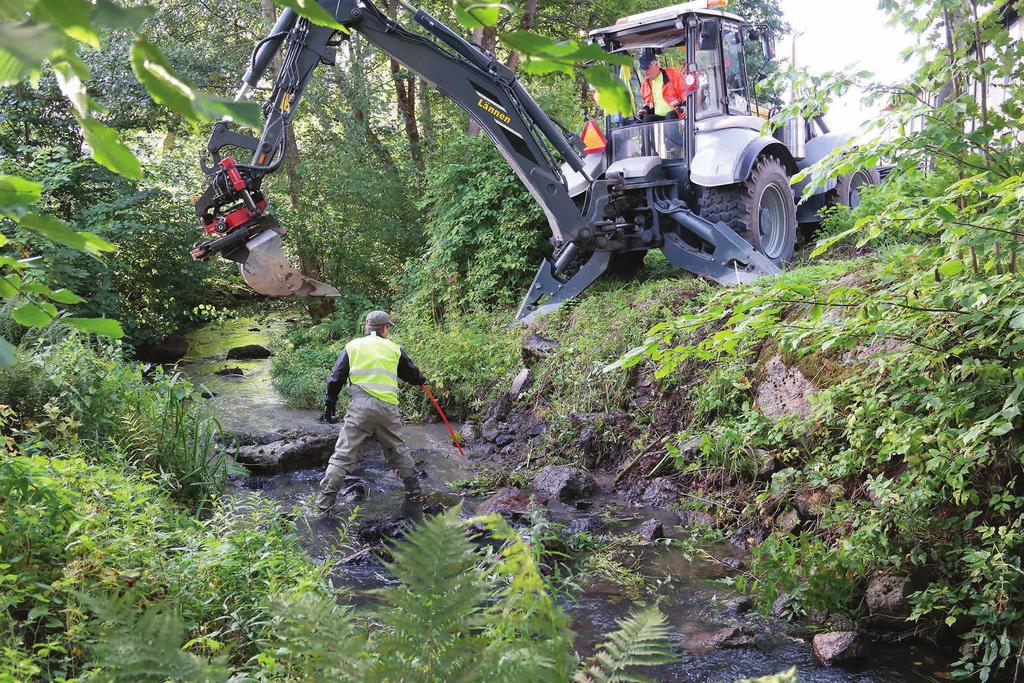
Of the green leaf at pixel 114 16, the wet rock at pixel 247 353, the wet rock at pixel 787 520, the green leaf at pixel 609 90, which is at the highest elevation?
the green leaf at pixel 114 16

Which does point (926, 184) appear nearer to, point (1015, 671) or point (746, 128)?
point (1015, 671)

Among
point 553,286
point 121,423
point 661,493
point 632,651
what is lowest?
point 661,493

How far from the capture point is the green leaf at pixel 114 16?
88 centimetres

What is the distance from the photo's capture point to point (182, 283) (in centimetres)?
1451

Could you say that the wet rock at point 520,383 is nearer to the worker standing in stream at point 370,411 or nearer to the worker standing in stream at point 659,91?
the worker standing in stream at point 370,411

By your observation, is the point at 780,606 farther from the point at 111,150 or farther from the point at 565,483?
the point at 111,150

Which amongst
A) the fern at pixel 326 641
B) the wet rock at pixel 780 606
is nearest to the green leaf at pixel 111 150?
the fern at pixel 326 641

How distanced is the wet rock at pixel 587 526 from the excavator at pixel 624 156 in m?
3.45

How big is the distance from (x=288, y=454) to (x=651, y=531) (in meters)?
4.03

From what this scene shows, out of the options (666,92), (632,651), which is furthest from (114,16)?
(666,92)

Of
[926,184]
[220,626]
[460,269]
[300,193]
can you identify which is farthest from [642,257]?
[220,626]

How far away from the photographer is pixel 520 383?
936cm

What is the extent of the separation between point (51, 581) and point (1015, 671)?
13.9ft

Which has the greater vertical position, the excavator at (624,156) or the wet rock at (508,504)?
the excavator at (624,156)
